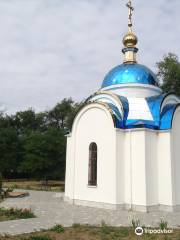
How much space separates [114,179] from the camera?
12375 mm

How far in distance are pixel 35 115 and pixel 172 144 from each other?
1447 inches

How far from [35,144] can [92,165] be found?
13.2m

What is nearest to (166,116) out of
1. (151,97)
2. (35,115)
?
(151,97)

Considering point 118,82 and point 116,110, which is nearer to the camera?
point 116,110

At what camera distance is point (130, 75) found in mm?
14922

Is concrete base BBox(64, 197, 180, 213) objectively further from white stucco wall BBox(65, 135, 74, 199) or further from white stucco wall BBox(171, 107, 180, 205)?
white stucco wall BBox(65, 135, 74, 199)

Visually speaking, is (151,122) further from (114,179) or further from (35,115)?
(35,115)

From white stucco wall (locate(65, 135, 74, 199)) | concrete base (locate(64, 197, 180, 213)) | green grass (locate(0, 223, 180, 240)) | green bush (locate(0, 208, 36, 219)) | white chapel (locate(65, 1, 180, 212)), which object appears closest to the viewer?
green grass (locate(0, 223, 180, 240))

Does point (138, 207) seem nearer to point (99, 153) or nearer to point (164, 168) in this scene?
point (164, 168)

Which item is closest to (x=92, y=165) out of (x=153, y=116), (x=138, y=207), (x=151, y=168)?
(x=151, y=168)

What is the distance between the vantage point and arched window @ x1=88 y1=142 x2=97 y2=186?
13.4m

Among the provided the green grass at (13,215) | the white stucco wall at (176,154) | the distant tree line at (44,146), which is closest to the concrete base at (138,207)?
the white stucco wall at (176,154)

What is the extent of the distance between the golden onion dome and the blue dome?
181 centimetres

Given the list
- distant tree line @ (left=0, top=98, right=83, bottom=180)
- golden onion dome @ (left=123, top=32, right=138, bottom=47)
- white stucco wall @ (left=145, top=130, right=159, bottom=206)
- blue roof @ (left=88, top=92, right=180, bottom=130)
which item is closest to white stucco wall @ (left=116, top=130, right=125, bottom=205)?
blue roof @ (left=88, top=92, right=180, bottom=130)
